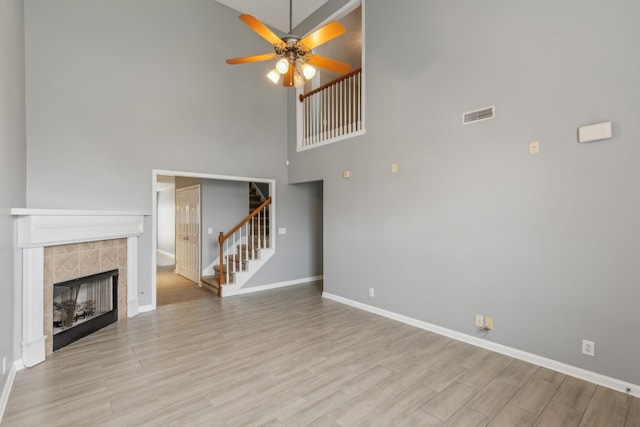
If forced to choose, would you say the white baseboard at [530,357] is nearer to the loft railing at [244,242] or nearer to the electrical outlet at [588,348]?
the electrical outlet at [588,348]

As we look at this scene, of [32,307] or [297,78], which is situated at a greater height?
→ [297,78]

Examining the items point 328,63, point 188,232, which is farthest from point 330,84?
point 188,232

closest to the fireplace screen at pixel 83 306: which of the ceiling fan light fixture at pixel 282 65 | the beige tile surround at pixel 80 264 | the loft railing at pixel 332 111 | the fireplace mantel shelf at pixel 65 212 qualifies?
the beige tile surround at pixel 80 264

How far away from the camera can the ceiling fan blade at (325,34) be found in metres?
2.67

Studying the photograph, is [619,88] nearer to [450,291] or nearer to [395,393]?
[450,291]

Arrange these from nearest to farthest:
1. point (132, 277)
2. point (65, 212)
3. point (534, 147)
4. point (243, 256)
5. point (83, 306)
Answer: point (534, 147)
point (65, 212)
point (83, 306)
point (132, 277)
point (243, 256)

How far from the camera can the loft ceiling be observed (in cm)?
534

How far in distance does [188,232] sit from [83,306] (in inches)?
134

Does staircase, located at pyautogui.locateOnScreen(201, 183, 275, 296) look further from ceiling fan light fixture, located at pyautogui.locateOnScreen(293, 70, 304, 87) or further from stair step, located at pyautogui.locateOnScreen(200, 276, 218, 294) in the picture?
ceiling fan light fixture, located at pyautogui.locateOnScreen(293, 70, 304, 87)

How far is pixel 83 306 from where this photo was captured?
3773mm

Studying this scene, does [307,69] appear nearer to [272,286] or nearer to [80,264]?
[80,264]

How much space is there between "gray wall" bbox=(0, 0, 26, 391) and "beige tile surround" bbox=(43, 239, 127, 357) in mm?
299

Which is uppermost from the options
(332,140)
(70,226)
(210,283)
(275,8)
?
(275,8)

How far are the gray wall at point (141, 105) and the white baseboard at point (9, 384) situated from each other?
171 centimetres
